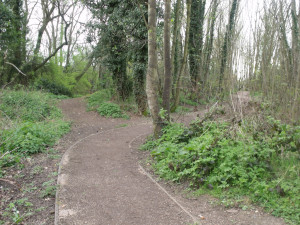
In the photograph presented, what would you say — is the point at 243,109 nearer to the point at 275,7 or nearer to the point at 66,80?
the point at 275,7

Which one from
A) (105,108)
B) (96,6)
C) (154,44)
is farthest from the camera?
(96,6)

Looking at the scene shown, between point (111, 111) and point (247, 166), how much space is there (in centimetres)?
A: 1169

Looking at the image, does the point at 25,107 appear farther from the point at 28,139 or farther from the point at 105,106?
the point at 28,139

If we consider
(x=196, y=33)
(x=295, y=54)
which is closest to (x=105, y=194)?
(x=295, y=54)

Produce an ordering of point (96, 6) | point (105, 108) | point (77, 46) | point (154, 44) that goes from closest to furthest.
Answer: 1. point (154, 44)
2. point (105, 108)
3. point (96, 6)
4. point (77, 46)

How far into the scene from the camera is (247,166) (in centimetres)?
513

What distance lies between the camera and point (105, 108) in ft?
53.1

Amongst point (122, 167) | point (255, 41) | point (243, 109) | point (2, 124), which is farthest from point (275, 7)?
point (2, 124)

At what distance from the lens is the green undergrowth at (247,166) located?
4.43 meters

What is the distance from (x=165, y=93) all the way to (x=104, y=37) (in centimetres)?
966

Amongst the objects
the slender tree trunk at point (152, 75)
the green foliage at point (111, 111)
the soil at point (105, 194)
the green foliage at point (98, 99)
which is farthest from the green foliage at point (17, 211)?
the green foliage at point (98, 99)

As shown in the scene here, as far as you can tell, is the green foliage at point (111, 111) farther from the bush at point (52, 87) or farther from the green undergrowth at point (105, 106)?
the bush at point (52, 87)

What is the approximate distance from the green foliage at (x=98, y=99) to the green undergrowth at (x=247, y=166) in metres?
11.4

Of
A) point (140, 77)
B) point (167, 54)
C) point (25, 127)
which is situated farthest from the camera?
point (140, 77)
